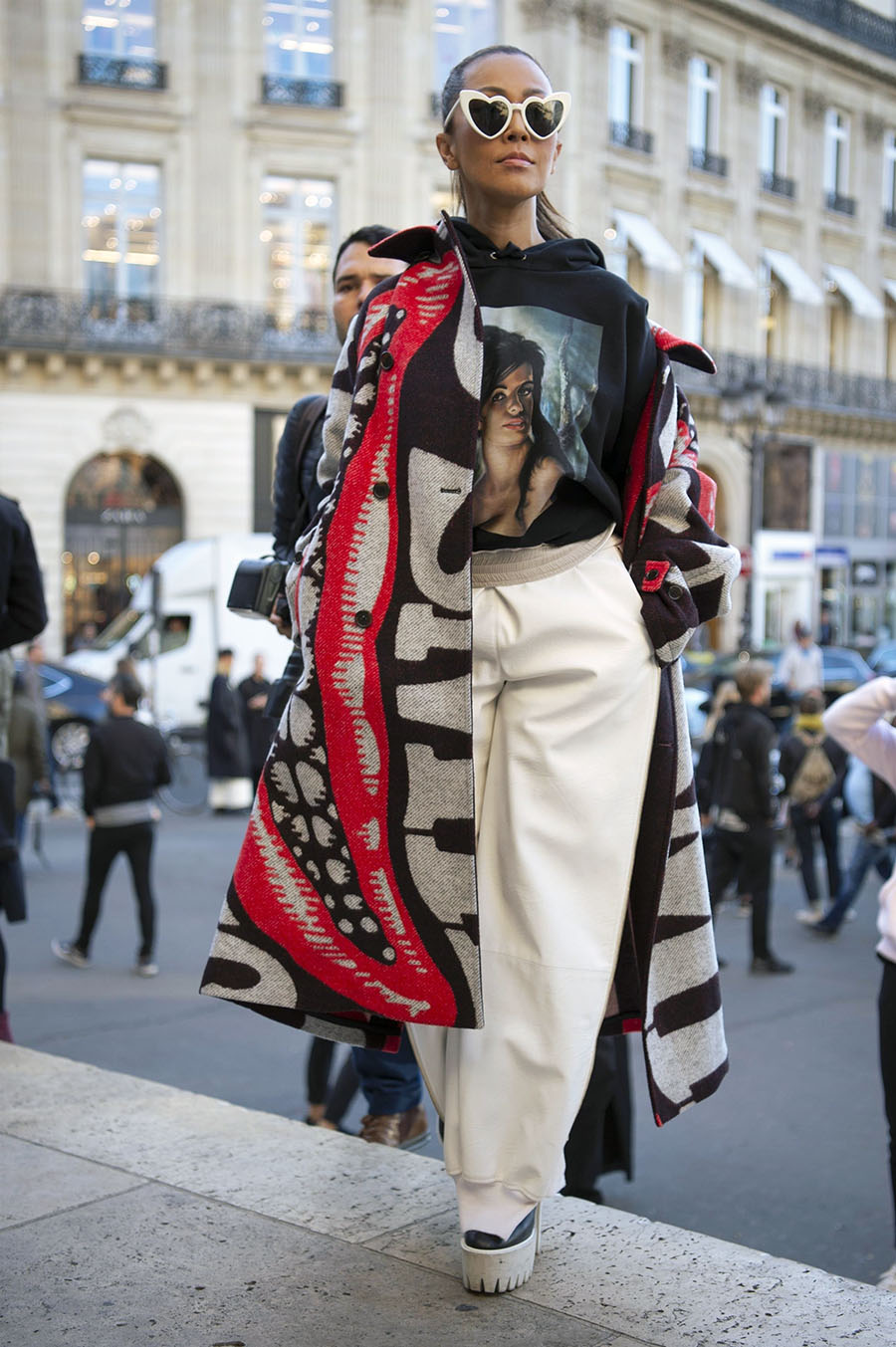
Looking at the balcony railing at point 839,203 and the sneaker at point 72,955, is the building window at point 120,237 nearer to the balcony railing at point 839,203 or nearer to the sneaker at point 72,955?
the balcony railing at point 839,203

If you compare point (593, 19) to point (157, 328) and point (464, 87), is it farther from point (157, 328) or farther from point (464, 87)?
point (464, 87)

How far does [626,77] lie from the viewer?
122ft

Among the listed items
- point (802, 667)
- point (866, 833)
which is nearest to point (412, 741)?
point (866, 833)

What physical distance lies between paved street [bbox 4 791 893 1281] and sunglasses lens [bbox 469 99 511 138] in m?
3.83

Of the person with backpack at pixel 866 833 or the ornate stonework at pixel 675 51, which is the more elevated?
the ornate stonework at pixel 675 51

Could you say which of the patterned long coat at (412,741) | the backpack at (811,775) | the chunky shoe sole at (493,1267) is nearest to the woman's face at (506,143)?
the patterned long coat at (412,741)

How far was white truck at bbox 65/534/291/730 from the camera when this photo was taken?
846 inches

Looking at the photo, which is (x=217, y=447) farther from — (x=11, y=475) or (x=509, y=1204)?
(x=509, y=1204)

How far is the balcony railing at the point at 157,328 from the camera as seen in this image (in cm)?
2950

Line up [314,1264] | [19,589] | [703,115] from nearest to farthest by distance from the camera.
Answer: [314,1264] → [19,589] → [703,115]

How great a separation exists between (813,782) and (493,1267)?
390 inches

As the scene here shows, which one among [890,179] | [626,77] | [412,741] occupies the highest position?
[626,77]

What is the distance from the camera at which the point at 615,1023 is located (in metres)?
2.76

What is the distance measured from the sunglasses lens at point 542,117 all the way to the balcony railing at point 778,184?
40678 millimetres
